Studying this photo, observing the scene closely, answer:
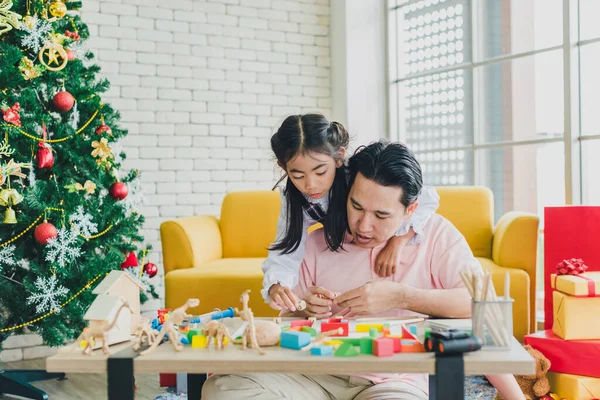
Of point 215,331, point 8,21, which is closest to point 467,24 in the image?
point 8,21

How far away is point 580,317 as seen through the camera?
251 centimetres

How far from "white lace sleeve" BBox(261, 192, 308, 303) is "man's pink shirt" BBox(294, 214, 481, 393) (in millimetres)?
34

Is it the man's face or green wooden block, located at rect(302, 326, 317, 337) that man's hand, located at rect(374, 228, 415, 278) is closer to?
the man's face

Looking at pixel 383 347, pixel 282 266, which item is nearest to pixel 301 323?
pixel 383 347

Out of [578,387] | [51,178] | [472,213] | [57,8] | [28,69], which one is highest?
[57,8]

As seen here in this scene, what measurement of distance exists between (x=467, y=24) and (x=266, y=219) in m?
2.07

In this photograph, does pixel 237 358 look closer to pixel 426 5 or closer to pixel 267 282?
pixel 267 282

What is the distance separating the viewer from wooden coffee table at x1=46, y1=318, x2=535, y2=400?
117cm

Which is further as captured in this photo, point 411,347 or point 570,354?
point 570,354

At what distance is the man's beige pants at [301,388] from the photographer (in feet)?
4.77

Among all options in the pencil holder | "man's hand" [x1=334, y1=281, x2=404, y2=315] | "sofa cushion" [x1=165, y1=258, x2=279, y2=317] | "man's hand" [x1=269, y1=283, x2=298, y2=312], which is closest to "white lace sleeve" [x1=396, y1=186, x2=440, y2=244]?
"man's hand" [x1=334, y1=281, x2=404, y2=315]

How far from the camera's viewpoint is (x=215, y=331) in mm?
1290

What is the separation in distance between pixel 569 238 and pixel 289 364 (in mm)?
1958

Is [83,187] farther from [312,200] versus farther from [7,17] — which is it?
[312,200]
